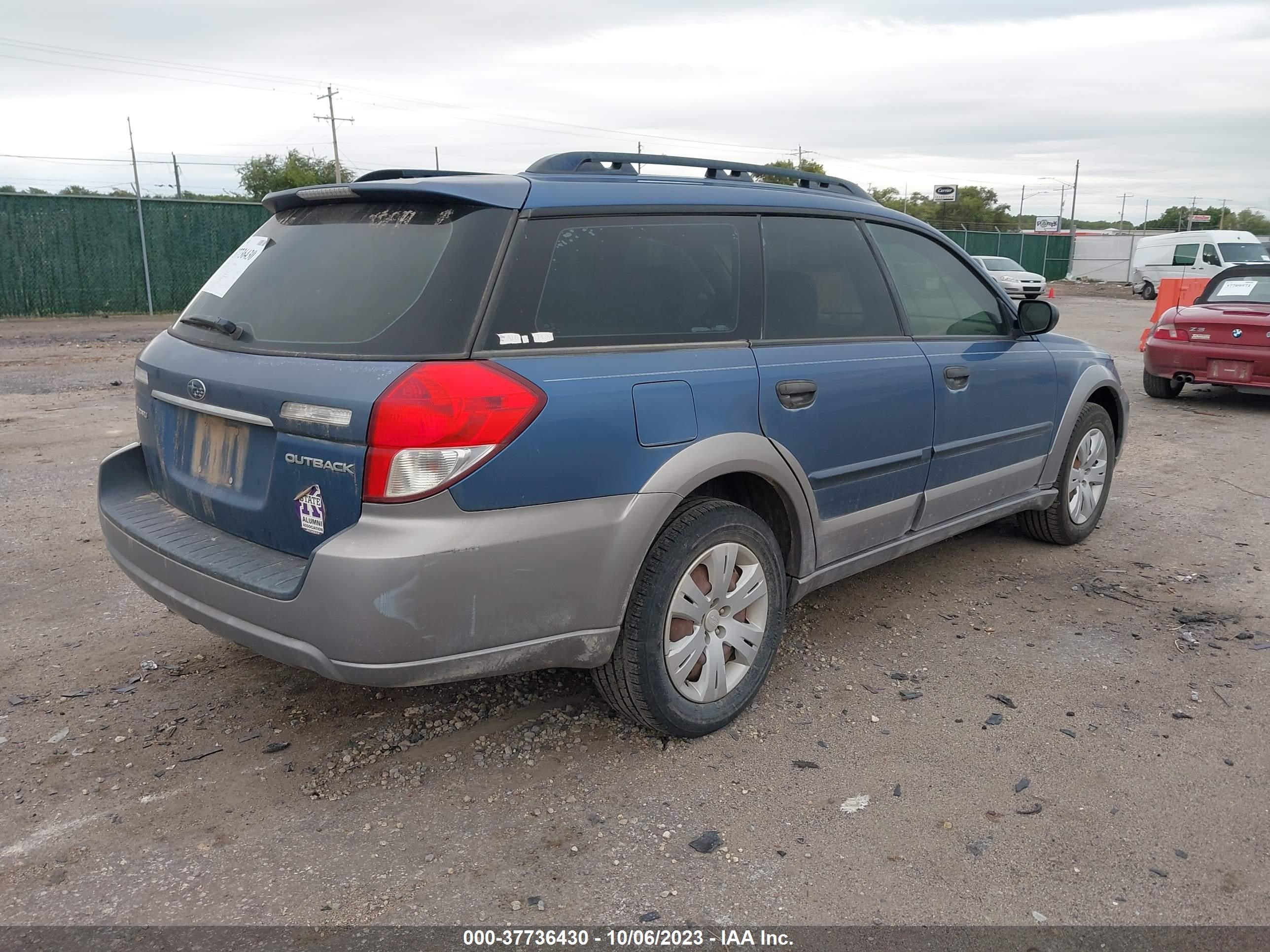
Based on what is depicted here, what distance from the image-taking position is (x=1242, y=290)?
10.0 meters

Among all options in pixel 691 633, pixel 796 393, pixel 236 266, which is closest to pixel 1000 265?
pixel 796 393

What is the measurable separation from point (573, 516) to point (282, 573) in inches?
31.7

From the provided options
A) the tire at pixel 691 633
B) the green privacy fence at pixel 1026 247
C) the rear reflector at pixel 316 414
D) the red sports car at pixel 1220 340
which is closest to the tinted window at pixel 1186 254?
the green privacy fence at pixel 1026 247

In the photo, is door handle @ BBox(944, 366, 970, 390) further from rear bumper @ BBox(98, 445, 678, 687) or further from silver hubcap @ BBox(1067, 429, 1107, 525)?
rear bumper @ BBox(98, 445, 678, 687)

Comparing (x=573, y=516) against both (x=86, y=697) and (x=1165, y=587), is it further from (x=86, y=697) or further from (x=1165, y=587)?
(x=1165, y=587)

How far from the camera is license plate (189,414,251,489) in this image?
2834 mm

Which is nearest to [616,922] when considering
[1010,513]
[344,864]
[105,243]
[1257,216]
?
[344,864]

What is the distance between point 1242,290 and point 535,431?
1000cm

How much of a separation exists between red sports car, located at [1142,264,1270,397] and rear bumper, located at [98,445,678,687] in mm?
8588

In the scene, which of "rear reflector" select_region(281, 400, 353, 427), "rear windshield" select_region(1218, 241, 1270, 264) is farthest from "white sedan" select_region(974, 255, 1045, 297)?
"rear reflector" select_region(281, 400, 353, 427)

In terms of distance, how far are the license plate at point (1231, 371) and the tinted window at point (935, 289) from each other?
6213mm

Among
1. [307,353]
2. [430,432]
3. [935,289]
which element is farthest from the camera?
[935,289]

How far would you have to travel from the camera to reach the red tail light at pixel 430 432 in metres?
2.48

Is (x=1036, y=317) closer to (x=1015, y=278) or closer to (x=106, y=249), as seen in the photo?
(x=106, y=249)
